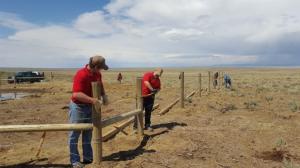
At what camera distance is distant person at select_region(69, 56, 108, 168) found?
6383 mm

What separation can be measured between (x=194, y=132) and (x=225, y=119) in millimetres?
3176

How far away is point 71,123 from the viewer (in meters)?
6.76

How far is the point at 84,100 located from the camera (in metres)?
6.39

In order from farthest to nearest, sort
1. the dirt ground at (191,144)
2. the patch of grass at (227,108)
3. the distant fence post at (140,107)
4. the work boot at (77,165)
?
1. the patch of grass at (227,108)
2. the distant fence post at (140,107)
3. the dirt ground at (191,144)
4. the work boot at (77,165)

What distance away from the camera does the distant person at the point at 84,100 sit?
638 centimetres

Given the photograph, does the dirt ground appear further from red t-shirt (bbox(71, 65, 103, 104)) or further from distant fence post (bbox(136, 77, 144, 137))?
red t-shirt (bbox(71, 65, 103, 104))

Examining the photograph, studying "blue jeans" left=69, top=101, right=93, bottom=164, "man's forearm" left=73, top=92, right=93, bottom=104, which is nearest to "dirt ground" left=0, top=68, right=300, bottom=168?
"blue jeans" left=69, top=101, right=93, bottom=164

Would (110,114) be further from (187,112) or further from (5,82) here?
(5,82)

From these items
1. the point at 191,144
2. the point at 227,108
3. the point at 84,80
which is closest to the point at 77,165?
the point at 84,80

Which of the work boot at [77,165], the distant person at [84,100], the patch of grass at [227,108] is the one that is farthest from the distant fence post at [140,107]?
the patch of grass at [227,108]

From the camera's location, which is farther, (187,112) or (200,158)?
(187,112)

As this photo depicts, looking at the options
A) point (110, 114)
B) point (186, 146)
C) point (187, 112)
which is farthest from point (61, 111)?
point (186, 146)

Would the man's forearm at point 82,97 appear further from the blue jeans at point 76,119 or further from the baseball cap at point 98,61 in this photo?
the baseball cap at point 98,61

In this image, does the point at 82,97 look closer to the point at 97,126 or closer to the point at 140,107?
the point at 97,126
